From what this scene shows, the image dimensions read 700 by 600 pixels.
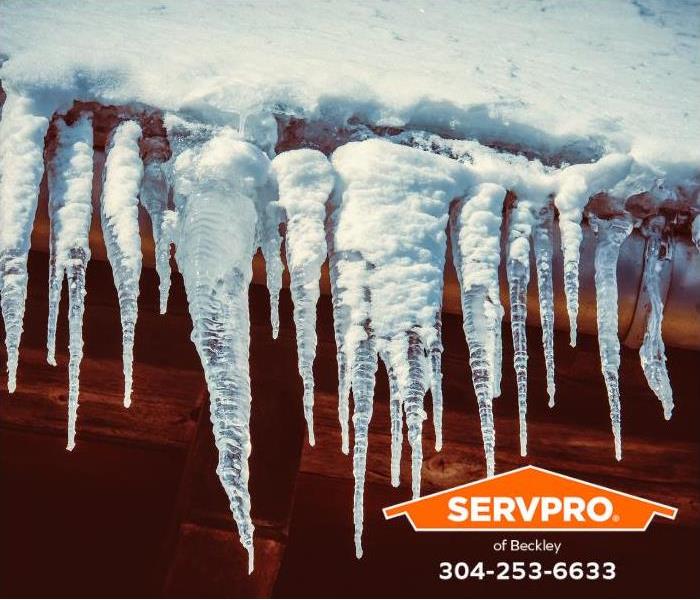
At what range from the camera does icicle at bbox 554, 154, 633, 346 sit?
1188 mm

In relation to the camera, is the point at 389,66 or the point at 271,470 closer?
the point at 389,66

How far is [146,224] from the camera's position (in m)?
1.22

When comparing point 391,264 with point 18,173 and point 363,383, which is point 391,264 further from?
point 18,173

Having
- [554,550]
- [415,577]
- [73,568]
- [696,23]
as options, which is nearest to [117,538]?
[73,568]

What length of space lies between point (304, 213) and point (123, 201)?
322mm

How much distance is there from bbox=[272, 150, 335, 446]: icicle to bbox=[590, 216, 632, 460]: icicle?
0.52 meters

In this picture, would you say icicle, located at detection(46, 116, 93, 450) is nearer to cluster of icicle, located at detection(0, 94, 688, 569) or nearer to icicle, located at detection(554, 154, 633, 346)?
cluster of icicle, located at detection(0, 94, 688, 569)

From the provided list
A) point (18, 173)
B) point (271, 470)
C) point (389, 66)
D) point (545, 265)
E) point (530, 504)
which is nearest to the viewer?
point (18, 173)

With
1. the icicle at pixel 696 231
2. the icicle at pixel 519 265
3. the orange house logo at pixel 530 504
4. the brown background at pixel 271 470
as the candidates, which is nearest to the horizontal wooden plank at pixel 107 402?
the brown background at pixel 271 470

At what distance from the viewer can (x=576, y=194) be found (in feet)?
3.88

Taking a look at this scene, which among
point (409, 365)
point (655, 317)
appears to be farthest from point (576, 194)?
point (409, 365)

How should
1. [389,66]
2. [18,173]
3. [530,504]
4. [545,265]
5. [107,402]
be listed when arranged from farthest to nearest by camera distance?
[107,402]
[530,504]
[389,66]
[545,265]
[18,173]

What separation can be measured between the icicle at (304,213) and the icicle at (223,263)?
1.8 inches

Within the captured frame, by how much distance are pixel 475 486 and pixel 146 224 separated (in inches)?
56.2
